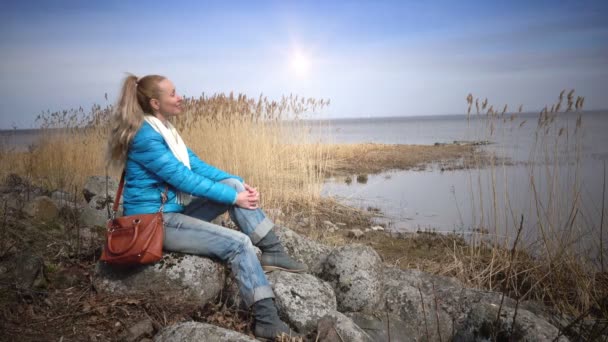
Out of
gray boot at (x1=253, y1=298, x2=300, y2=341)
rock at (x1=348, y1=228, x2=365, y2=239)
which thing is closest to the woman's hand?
gray boot at (x1=253, y1=298, x2=300, y2=341)

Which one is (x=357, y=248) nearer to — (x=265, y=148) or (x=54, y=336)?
(x=54, y=336)

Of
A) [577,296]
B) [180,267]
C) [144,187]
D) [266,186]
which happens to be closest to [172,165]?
[144,187]

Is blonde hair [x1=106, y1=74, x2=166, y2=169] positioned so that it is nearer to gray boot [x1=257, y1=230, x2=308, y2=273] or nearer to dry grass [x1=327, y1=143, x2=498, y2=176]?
gray boot [x1=257, y1=230, x2=308, y2=273]

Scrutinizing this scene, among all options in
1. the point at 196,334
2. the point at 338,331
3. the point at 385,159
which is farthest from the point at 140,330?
the point at 385,159

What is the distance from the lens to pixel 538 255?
3.91m

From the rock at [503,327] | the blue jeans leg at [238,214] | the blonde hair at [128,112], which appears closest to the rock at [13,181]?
the blonde hair at [128,112]

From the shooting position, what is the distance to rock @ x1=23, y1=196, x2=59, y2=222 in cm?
406

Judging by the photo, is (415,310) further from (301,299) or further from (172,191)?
(172,191)

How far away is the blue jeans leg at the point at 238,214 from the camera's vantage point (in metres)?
2.76

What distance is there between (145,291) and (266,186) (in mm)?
4182

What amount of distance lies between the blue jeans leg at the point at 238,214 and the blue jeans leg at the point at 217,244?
18 cm

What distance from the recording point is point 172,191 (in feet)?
8.81

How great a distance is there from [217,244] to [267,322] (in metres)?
0.57

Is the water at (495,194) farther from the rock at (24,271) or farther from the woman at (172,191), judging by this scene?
the rock at (24,271)
